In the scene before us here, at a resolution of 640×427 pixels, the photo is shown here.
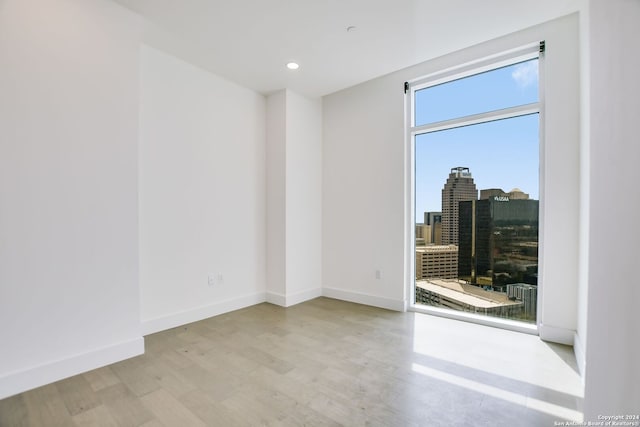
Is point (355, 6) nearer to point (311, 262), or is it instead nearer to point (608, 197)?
point (608, 197)

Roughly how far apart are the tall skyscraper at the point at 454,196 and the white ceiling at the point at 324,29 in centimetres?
136

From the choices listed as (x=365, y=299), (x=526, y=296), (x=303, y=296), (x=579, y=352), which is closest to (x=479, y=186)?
(x=526, y=296)

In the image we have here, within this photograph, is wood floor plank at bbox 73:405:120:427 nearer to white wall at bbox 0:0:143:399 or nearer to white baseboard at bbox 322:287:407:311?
white wall at bbox 0:0:143:399

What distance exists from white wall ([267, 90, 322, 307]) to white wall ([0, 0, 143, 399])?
1796 mm

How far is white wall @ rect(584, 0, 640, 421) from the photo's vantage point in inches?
35.0

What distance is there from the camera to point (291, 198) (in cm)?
405

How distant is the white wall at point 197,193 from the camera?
3014 millimetres

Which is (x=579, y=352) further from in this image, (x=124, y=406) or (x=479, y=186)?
(x=124, y=406)

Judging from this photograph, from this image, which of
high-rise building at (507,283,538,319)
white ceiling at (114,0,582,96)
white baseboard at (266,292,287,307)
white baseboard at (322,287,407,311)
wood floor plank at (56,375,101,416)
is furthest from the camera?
white baseboard at (266,292,287,307)

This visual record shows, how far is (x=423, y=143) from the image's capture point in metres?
3.75

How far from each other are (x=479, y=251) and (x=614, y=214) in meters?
2.58

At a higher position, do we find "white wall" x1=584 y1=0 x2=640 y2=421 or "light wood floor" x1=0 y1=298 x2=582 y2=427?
"white wall" x1=584 y1=0 x2=640 y2=421

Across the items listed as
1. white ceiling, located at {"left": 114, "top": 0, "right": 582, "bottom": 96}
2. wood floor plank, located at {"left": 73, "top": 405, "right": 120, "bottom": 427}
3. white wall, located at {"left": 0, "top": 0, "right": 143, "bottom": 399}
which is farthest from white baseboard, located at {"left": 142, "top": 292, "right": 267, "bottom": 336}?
white ceiling, located at {"left": 114, "top": 0, "right": 582, "bottom": 96}

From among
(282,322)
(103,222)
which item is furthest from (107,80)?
(282,322)
